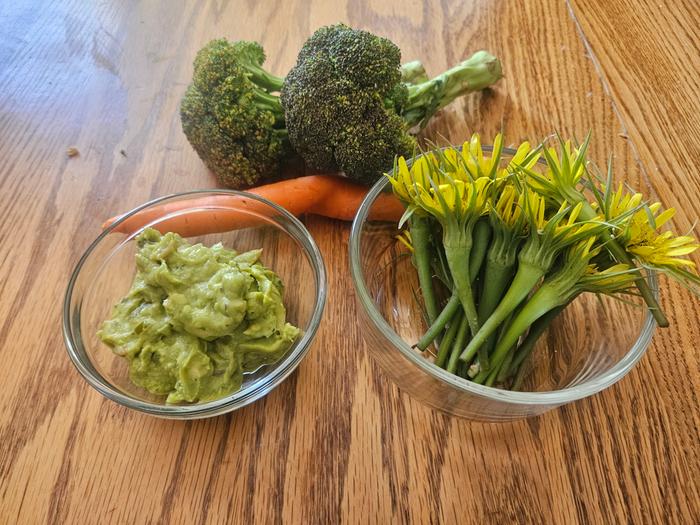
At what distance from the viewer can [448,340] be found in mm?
828

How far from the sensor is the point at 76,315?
911mm

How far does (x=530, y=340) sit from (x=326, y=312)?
0.37 metres

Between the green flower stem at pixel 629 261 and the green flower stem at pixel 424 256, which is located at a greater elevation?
the green flower stem at pixel 629 261

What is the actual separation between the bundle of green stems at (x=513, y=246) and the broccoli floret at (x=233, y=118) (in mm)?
394

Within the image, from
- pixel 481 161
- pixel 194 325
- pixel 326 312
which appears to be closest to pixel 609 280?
pixel 481 161

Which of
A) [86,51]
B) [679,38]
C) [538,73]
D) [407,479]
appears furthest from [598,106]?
[86,51]

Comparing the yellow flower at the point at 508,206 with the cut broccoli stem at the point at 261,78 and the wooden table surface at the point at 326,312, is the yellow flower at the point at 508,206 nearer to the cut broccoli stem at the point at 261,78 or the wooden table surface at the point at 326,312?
the wooden table surface at the point at 326,312

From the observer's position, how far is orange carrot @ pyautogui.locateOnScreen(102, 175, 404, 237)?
1024mm

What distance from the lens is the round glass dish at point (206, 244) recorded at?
820mm

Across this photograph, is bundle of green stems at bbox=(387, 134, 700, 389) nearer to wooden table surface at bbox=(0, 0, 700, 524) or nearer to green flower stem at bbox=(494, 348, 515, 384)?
green flower stem at bbox=(494, 348, 515, 384)

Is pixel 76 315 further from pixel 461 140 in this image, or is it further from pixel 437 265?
pixel 461 140

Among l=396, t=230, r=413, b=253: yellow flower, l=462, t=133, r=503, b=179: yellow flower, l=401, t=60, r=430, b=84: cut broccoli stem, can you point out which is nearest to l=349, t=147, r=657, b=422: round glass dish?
l=396, t=230, r=413, b=253: yellow flower

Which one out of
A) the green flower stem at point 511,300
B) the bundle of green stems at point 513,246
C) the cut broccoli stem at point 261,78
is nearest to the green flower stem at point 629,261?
the bundle of green stems at point 513,246

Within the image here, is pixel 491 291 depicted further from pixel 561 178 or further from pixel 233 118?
pixel 233 118
